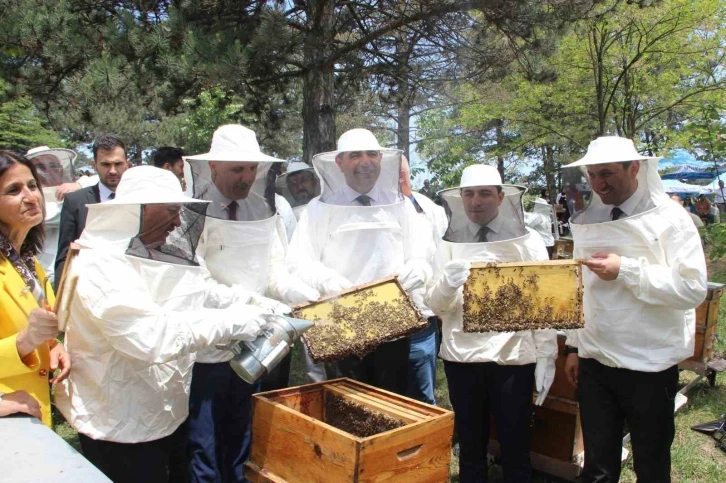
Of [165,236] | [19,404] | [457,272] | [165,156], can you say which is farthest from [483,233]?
[165,156]

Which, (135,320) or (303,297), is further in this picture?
(303,297)

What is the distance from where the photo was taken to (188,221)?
2645 mm

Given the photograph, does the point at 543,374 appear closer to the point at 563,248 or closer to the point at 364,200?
the point at 364,200

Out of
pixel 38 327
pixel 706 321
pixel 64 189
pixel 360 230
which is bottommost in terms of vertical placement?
pixel 706 321

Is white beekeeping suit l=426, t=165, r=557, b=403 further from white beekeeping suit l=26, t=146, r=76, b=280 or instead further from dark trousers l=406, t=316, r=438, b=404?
white beekeeping suit l=26, t=146, r=76, b=280

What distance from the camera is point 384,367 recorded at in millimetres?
3240

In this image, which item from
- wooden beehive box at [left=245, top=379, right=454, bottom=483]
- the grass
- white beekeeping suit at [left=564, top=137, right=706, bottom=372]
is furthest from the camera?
the grass

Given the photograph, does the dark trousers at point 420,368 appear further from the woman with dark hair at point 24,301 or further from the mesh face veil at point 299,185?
the mesh face veil at point 299,185

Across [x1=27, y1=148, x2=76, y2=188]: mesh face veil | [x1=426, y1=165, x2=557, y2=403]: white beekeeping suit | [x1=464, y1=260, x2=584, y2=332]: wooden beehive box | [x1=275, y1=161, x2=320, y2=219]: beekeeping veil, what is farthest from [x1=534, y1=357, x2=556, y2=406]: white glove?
[x1=27, y1=148, x2=76, y2=188]: mesh face veil

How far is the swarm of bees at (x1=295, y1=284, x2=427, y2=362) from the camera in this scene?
263cm

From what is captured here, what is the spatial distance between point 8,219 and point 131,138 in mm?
18018

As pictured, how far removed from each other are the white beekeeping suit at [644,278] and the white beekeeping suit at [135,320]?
1.66 m

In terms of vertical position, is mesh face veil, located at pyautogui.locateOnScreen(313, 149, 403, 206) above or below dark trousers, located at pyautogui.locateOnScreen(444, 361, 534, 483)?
above

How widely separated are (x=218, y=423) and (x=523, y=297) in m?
1.65
